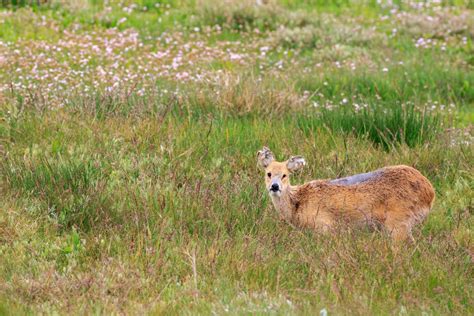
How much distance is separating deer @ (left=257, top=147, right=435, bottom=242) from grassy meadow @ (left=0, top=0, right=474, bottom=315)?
0.21 m

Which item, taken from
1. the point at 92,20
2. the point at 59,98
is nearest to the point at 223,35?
the point at 92,20

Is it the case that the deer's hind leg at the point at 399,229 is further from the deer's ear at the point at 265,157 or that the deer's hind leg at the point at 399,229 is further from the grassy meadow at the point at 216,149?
the deer's ear at the point at 265,157

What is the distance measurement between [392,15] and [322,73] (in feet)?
14.7

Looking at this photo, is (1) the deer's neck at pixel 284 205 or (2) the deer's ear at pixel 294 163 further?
(2) the deer's ear at pixel 294 163

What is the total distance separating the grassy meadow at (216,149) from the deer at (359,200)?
211 millimetres

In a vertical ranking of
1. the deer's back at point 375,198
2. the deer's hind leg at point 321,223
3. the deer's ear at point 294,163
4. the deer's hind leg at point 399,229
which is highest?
the deer's ear at point 294,163

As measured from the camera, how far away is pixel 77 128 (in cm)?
1013

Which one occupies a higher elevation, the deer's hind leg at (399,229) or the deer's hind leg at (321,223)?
the deer's hind leg at (399,229)

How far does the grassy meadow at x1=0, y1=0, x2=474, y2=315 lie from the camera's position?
22.9 feet

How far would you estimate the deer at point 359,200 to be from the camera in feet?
27.1

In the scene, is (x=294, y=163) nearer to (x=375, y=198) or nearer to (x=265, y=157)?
(x=265, y=157)

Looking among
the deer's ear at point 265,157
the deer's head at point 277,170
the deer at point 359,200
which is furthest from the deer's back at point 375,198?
the deer's ear at point 265,157

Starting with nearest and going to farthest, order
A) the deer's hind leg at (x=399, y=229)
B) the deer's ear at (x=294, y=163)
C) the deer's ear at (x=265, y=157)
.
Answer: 1. the deer's hind leg at (x=399, y=229)
2. the deer's ear at (x=294, y=163)
3. the deer's ear at (x=265, y=157)

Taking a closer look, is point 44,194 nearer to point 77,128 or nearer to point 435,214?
point 77,128
